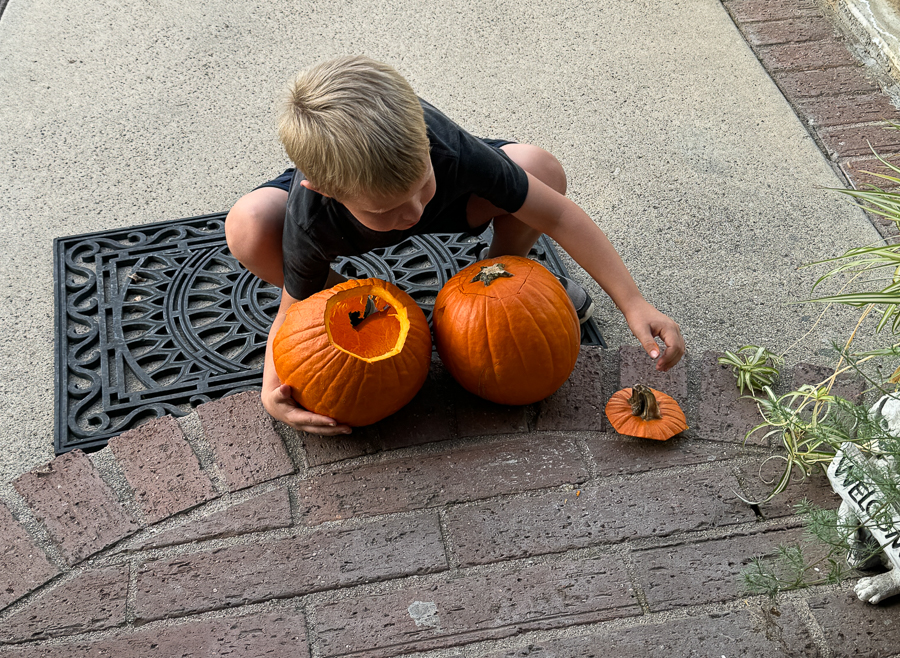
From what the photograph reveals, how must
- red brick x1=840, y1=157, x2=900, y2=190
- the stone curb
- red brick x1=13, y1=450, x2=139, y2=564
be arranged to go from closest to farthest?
red brick x1=13, y1=450, x2=139, y2=564, red brick x1=840, y1=157, x2=900, y2=190, the stone curb

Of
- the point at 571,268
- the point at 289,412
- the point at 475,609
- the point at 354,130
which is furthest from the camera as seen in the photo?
the point at 571,268

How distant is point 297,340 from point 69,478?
61cm

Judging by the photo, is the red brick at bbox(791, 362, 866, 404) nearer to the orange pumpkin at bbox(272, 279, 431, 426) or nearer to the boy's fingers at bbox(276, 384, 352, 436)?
the orange pumpkin at bbox(272, 279, 431, 426)

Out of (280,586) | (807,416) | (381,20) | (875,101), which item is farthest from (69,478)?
(875,101)

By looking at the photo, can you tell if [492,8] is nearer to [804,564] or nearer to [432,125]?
[432,125]

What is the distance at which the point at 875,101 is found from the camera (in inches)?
108

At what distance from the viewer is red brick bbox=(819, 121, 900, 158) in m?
2.54

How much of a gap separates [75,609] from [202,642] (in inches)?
10.6

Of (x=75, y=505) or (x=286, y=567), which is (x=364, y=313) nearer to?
(x=286, y=567)

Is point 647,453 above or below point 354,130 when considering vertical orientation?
below

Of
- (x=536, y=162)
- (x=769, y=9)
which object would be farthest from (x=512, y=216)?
(x=769, y=9)

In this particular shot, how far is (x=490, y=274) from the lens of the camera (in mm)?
1643

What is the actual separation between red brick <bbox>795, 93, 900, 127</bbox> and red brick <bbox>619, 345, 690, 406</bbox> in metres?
1.35

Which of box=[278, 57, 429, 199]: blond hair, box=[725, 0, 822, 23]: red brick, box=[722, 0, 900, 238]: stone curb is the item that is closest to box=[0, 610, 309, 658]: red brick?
box=[278, 57, 429, 199]: blond hair
